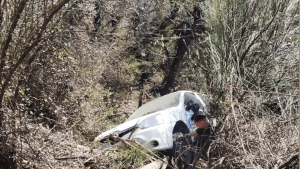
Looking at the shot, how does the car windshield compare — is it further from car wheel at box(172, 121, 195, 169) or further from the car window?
car wheel at box(172, 121, 195, 169)

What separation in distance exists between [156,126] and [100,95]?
3.06 metres

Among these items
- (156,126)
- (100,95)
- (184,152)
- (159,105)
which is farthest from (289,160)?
(100,95)

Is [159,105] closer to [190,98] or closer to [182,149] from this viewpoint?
[190,98]

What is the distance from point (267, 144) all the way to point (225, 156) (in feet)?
2.64

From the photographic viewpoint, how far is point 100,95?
8.79 meters

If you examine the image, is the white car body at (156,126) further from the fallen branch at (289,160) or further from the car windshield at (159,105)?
the fallen branch at (289,160)

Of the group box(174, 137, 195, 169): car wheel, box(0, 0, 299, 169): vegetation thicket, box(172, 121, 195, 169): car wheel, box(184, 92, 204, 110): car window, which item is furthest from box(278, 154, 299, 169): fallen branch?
box(184, 92, 204, 110): car window

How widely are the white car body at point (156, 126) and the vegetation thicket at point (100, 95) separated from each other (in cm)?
31

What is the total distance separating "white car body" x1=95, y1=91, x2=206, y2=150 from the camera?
6008 millimetres

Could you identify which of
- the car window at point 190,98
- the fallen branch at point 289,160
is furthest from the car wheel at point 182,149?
the fallen branch at point 289,160

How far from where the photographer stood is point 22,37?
525 centimetres

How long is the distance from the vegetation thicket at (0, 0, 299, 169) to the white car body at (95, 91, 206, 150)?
0.31m

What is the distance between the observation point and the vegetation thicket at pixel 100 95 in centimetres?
463

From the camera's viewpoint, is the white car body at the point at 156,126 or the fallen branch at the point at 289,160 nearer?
the fallen branch at the point at 289,160
